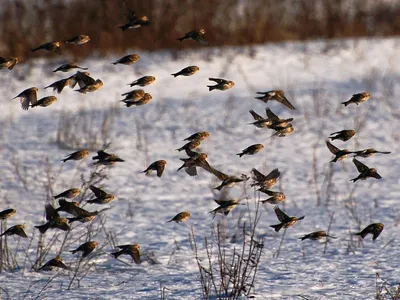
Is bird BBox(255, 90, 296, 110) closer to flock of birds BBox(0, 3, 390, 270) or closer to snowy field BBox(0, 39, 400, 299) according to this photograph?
flock of birds BBox(0, 3, 390, 270)

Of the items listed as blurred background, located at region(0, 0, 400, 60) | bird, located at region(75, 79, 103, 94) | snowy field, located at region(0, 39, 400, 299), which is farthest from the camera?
blurred background, located at region(0, 0, 400, 60)

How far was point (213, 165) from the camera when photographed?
7410 millimetres

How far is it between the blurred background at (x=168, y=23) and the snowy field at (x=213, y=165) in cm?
70

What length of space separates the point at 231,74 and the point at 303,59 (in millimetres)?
1315

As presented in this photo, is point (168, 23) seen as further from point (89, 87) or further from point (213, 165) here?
point (89, 87)

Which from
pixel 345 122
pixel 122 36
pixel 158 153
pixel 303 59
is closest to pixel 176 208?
pixel 158 153

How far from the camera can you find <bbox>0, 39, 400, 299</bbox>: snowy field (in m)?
4.33

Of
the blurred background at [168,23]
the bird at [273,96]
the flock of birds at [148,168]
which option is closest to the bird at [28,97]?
the flock of birds at [148,168]

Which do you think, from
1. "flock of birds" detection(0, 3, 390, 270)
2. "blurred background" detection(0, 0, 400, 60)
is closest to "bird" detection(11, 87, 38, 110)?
"flock of birds" detection(0, 3, 390, 270)

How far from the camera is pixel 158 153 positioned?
7.80 meters

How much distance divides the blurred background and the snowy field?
696 mm

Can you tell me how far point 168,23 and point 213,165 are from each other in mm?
5485

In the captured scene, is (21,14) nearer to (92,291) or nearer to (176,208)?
(176,208)

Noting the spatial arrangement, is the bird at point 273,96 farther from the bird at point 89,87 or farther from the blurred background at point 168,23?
the blurred background at point 168,23
